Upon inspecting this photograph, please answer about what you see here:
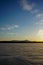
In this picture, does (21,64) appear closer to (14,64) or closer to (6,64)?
(14,64)

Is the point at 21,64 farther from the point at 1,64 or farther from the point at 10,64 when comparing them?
the point at 1,64

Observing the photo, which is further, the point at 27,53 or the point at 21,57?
the point at 27,53

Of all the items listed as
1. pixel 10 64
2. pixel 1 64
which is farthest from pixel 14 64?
pixel 1 64

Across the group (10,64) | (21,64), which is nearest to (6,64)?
(10,64)

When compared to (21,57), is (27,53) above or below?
above

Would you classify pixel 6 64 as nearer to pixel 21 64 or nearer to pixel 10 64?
pixel 10 64

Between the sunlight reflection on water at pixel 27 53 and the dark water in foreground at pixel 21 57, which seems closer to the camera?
the dark water in foreground at pixel 21 57

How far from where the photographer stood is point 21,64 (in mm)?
18828

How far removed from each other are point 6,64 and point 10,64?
0.58 m

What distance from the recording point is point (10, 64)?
18672 mm

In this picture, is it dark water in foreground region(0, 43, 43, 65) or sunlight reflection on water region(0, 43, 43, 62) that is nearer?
dark water in foreground region(0, 43, 43, 65)

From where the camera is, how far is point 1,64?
18469 mm

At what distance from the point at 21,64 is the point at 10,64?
1602 millimetres

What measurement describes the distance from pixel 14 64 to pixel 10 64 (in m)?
0.58
